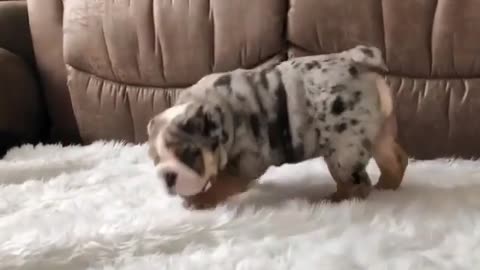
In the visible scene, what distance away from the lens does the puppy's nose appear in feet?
3.56

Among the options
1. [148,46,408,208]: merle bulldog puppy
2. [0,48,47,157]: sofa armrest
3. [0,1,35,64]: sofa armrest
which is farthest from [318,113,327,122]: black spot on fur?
[0,1,35,64]: sofa armrest

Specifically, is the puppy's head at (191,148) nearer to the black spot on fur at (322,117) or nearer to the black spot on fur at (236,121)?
the black spot on fur at (236,121)

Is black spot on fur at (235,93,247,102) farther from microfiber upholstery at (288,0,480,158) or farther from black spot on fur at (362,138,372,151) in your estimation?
microfiber upholstery at (288,0,480,158)

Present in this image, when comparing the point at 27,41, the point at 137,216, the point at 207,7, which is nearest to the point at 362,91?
the point at 137,216

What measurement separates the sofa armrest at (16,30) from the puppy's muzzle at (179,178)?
0.78 m

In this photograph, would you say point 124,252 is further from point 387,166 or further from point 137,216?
point 387,166

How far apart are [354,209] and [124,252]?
0.34 meters

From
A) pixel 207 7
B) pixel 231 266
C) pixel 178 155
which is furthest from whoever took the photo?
pixel 207 7

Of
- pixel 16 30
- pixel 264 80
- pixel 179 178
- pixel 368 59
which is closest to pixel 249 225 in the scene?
pixel 179 178

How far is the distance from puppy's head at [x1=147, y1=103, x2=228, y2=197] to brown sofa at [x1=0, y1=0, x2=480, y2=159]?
0.40 m

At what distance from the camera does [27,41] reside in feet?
5.70

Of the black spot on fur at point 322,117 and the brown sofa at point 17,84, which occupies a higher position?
the black spot on fur at point 322,117

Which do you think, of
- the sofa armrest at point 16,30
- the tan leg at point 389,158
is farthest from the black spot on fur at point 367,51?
the sofa armrest at point 16,30

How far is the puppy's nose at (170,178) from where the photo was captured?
1085mm
